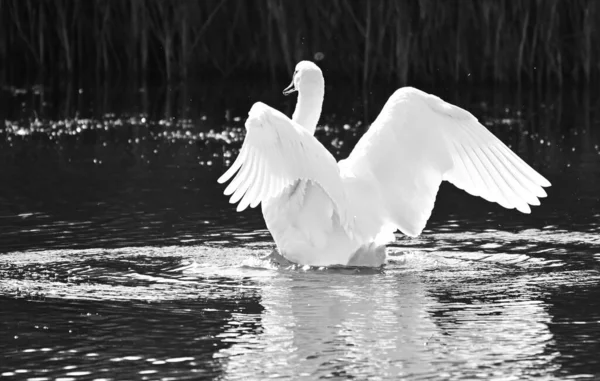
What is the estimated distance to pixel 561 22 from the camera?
25391 millimetres

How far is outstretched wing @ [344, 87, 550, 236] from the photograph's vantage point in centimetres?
1012

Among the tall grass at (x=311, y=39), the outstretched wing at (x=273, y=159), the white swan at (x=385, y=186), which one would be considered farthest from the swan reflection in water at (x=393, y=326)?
the tall grass at (x=311, y=39)

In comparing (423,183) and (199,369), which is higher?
(423,183)

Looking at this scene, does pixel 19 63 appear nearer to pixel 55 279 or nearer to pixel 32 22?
pixel 32 22

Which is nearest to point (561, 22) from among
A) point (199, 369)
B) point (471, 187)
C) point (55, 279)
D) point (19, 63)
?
point (19, 63)

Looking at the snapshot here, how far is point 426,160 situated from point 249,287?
72.2 inches

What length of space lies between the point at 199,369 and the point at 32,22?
21.5 m

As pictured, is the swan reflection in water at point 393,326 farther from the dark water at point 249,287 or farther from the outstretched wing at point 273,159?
the outstretched wing at point 273,159

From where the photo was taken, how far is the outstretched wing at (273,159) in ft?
30.4

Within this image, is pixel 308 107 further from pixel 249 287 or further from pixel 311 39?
pixel 311 39

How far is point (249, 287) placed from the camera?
9391mm

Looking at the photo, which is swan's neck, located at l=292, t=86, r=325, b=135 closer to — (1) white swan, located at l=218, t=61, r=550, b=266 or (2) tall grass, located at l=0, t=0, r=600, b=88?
(1) white swan, located at l=218, t=61, r=550, b=266

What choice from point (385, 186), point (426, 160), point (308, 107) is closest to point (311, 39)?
point (308, 107)

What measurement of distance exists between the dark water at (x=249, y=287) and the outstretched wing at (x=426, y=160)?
0.46 meters
